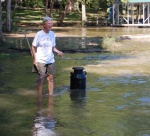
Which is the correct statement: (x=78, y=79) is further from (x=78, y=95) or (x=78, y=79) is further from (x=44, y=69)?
(x=44, y=69)

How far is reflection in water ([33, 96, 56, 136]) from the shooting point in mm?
7746

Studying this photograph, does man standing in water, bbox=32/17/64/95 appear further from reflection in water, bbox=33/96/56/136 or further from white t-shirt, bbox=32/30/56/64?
reflection in water, bbox=33/96/56/136

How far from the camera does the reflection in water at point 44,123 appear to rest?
25.4 ft

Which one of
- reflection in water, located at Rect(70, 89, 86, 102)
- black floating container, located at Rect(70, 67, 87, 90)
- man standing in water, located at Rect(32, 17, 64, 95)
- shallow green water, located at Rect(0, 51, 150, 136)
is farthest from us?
black floating container, located at Rect(70, 67, 87, 90)

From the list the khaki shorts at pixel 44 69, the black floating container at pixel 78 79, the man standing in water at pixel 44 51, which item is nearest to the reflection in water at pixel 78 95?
the black floating container at pixel 78 79

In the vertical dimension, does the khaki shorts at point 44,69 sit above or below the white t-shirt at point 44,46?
below

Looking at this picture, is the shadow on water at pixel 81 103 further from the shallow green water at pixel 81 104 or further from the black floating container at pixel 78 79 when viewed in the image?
the black floating container at pixel 78 79

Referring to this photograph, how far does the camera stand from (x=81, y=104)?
10.2 m

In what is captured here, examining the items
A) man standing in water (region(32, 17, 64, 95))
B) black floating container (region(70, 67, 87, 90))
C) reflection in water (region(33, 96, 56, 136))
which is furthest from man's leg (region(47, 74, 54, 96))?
black floating container (region(70, 67, 87, 90))

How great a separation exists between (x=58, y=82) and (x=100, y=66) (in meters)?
3.77

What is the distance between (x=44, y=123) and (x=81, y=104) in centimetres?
194

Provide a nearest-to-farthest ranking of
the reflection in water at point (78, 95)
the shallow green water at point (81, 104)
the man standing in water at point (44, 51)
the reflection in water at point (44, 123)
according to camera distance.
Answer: the reflection in water at point (44, 123), the shallow green water at point (81, 104), the man standing in water at point (44, 51), the reflection in water at point (78, 95)

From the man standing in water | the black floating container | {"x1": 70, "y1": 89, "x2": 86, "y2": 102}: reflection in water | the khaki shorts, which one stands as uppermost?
the man standing in water

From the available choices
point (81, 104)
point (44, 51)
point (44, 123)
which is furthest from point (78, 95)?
point (44, 123)
